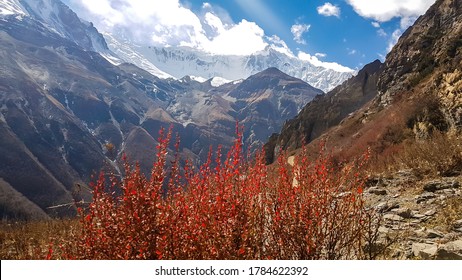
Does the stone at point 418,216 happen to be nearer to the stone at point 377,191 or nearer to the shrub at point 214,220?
the stone at point 377,191

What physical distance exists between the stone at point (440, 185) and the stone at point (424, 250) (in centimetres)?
435

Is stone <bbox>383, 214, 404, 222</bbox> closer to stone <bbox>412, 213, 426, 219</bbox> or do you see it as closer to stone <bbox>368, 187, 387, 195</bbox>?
stone <bbox>412, 213, 426, 219</bbox>

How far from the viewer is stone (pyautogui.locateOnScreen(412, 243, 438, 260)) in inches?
266

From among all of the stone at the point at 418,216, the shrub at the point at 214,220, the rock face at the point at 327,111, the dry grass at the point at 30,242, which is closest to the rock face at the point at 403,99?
the rock face at the point at 327,111

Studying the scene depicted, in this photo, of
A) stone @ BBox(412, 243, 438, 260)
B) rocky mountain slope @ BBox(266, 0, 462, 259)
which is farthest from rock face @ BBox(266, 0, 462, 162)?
stone @ BBox(412, 243, 438, 260)

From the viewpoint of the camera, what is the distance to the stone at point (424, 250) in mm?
6766

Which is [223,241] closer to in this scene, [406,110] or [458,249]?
[458,249]

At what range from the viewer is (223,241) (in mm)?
5363

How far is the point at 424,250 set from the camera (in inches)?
276

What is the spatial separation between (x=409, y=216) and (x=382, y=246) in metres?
2.38

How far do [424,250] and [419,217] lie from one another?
2.42m

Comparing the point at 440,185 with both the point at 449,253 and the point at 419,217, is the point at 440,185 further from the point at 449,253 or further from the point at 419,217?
the point at 449,253

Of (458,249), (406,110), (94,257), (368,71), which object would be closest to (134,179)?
(94,257)

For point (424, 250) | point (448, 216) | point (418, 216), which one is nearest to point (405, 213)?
point (418, 216)
